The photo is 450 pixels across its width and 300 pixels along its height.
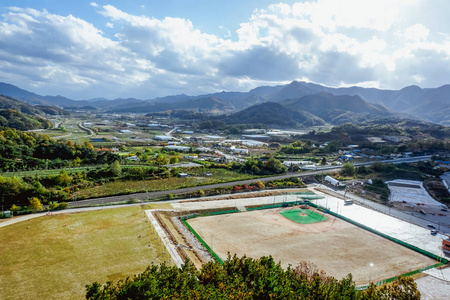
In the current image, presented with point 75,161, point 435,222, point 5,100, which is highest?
point 5,100

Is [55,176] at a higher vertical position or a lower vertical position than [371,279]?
higher

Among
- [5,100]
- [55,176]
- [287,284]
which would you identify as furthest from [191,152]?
[5,100]

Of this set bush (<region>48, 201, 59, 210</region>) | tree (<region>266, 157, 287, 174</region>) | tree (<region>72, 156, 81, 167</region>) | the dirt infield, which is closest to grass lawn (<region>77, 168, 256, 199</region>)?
bush (<region>48, 201, 59, 210</region>)

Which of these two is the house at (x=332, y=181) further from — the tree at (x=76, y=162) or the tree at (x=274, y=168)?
the tree at (x=76, y=162)

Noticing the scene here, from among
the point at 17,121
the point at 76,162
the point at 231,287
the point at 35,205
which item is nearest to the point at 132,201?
the point at 35,205

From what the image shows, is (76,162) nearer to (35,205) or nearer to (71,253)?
(35,205)

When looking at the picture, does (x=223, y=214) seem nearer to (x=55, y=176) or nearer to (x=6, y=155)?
(x=55, y=176)

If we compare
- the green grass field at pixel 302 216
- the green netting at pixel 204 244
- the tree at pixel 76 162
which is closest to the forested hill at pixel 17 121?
the tree at pixel 76 162
